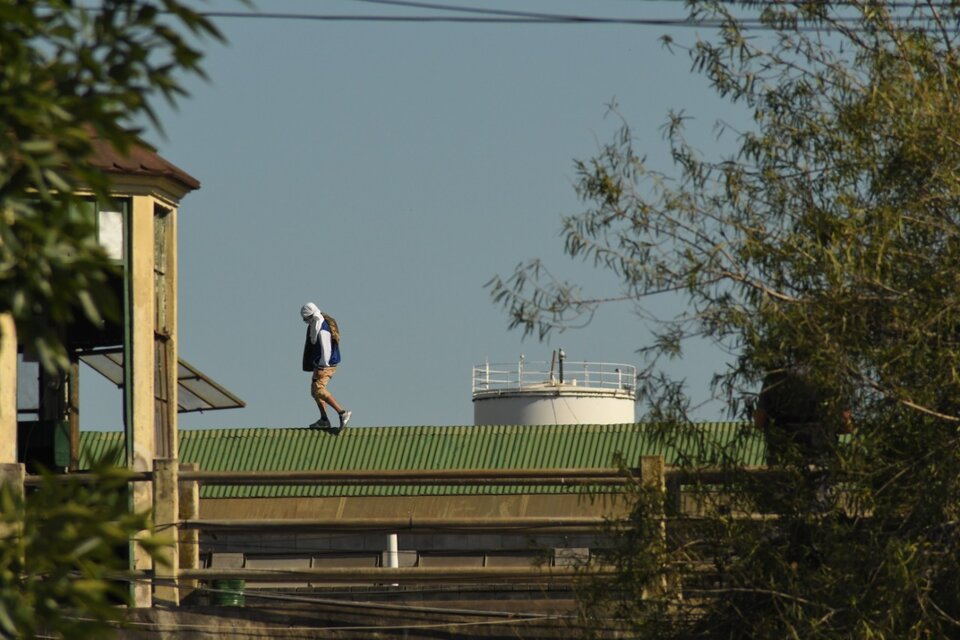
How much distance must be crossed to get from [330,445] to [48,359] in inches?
1079

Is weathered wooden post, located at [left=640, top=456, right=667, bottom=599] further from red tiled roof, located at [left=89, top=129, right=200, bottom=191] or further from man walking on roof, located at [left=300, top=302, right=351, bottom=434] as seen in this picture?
man walking on roof, located at [left=300, top=302, right=351, bottom=434]

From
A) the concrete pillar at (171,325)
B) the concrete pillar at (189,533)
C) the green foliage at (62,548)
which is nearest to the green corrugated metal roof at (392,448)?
the concrete pillar at (171,325)

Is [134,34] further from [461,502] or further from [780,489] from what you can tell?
[461,502]

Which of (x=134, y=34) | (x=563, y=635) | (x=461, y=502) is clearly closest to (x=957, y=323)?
(x=563, y=635)

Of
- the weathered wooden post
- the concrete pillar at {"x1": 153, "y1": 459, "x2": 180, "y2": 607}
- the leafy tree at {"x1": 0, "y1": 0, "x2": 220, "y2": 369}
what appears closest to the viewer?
the leafy tree at {"x1": 0, "y1": 0, "x2": 220, "y2": 369}

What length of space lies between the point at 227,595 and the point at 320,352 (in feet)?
30.6

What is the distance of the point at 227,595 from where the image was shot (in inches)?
446

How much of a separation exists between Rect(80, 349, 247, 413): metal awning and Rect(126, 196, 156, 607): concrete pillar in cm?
410

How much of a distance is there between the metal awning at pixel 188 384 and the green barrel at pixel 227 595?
594 cm

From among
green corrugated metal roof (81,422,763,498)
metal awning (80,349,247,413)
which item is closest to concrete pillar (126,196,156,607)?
metal awning (80,349,247,413)

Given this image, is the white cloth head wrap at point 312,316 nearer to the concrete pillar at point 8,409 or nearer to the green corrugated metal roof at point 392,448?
the concrete pillar at point 8,409

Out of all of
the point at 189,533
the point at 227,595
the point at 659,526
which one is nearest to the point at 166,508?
the point at 189,533

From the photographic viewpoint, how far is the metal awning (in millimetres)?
17203

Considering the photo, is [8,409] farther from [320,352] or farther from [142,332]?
[320,352]
